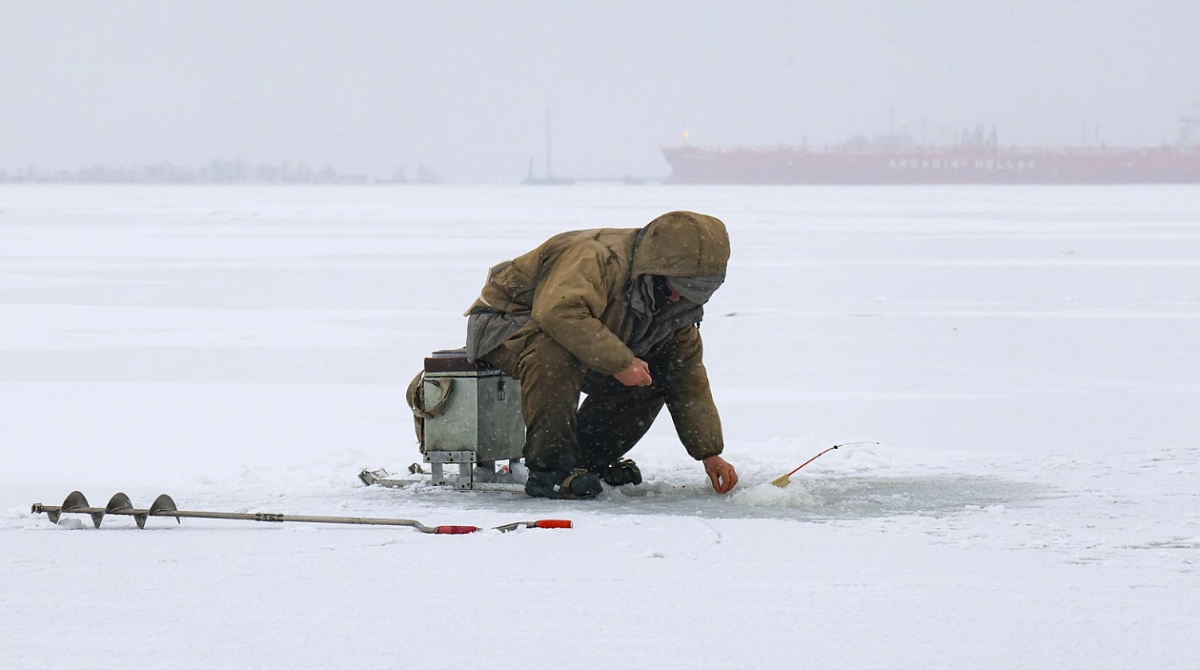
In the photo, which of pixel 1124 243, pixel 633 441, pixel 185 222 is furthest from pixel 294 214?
pixel 633 441

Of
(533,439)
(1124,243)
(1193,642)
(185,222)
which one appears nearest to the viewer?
(1193,642)

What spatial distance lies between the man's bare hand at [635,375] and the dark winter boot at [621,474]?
1.63ft

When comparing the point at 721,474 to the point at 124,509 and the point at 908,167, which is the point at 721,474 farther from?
the point at 908,167

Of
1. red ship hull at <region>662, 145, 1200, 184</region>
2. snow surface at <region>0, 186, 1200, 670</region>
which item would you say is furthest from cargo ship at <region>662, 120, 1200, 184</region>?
snow surface at <region>0, 186, 1200, 670</region>

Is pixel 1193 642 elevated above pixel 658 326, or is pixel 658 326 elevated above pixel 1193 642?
pixel 658 326

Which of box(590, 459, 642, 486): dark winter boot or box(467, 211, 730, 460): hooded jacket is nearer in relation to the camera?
box(467, 211, 730, 460): hooded jacket

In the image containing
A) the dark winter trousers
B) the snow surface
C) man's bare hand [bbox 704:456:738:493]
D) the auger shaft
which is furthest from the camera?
man's bare hand [bbox 704:456:738:493]

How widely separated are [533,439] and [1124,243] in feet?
60.7

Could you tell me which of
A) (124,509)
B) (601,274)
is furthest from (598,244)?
(124,509)

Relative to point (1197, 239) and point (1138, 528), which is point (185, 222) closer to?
point (1197, 239)

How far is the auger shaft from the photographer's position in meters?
3.89

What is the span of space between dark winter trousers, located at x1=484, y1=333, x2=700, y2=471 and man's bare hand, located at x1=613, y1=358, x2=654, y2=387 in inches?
7.0

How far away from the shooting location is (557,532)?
392 cm

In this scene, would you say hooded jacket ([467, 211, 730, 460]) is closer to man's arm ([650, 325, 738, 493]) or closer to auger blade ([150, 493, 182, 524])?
man's arm ([650, 325, 738, 493])
